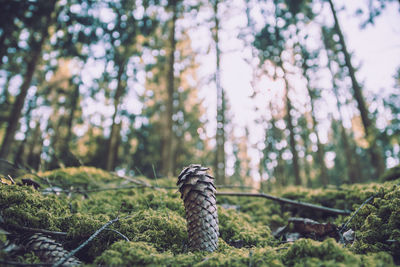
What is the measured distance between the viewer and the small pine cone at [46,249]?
1.46 m

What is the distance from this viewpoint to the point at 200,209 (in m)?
1.83

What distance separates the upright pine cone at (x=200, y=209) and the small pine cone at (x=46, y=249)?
816 mm

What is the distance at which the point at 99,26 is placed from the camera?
581 centimetres

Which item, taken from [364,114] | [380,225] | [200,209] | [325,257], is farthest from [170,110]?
[325,257]

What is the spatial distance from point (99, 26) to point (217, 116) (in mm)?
9409

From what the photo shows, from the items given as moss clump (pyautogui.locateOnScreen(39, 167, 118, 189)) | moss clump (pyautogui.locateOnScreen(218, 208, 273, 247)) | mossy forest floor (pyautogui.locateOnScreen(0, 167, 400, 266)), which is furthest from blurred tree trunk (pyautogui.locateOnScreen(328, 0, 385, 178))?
moss clump (pyautogui.locateOnScreen(39, 167, 118, 189))

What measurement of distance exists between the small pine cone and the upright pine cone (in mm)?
816

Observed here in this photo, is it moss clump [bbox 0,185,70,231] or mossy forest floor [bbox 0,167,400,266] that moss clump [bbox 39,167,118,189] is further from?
moss clump [bbox 0,185,70,231]

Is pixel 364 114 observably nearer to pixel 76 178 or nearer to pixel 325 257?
pixel 325 257

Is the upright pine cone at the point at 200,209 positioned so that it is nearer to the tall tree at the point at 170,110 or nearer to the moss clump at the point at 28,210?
the moss clump at the point at 28,210

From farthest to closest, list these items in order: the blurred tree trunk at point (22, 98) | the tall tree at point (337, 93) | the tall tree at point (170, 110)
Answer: the tall tree at point (337, 93)
the tall tree at point (170, 110)
the blurred tree trunk at point (22, 98)

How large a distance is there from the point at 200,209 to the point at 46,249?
1.09 metres

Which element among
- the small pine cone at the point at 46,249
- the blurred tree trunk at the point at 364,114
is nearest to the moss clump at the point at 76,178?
the small pine cone at the point at 46,249

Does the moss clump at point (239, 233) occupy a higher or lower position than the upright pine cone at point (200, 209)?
lower
